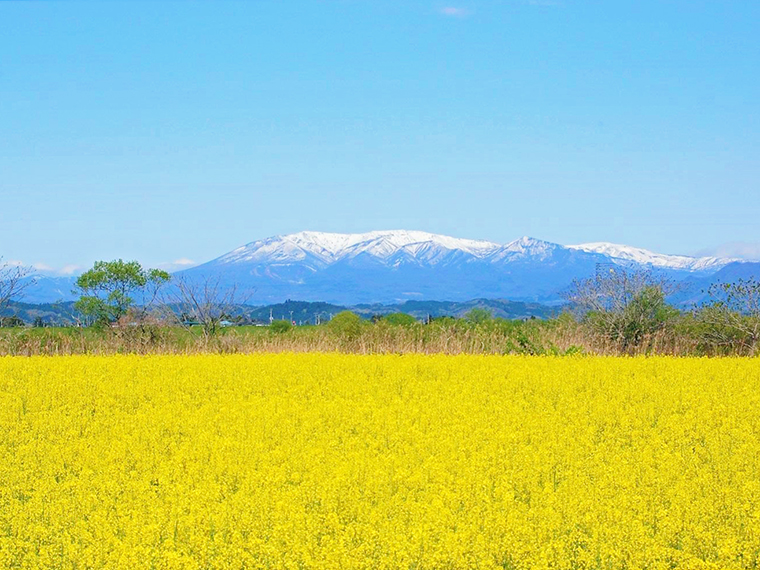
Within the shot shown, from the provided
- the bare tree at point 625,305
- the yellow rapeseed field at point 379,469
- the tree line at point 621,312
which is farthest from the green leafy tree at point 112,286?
the yellow rapeseed field at point 379,469

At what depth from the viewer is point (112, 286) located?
143 feet

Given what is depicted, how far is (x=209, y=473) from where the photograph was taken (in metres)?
9.13

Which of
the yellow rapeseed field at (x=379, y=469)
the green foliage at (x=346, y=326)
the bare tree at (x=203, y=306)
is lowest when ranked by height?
the yellow rapeseed field at (x=379, y=469)

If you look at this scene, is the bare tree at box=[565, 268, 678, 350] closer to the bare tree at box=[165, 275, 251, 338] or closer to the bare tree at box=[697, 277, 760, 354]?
the bare tree at box=[697, 277, 760, 354]

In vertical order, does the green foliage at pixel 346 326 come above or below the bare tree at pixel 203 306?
below

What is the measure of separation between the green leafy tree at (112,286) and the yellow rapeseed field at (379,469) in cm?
2394

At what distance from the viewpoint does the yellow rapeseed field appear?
22.7ft

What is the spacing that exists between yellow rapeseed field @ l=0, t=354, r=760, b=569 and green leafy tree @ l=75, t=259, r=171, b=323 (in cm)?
2394

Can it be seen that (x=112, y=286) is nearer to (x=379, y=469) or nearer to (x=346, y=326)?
(x=346, y=326)

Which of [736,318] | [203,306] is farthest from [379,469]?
[203,306]

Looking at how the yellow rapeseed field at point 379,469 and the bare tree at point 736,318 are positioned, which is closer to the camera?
the yellow rapeseed field at point 379,469

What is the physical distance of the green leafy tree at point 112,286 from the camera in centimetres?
3950

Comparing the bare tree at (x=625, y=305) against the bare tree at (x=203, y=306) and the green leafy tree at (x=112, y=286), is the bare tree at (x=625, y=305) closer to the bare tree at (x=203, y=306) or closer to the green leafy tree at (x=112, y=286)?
the bare tree at (x=203, y=306)

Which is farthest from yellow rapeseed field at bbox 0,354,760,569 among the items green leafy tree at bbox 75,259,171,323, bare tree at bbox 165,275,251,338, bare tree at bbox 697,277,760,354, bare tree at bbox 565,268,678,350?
green leafy tree at bbox 75,259,171,323
